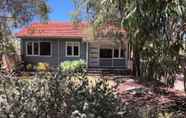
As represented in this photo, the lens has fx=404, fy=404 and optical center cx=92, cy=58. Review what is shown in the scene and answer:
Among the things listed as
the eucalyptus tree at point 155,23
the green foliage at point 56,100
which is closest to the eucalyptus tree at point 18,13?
the eucalyptus tree at point 155,23

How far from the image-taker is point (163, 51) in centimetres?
898

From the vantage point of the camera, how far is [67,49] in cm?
3838

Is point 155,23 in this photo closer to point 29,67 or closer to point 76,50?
point 29,67

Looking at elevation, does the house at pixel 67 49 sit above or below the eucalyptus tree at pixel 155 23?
below

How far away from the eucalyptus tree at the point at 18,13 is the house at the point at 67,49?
884 centimetres

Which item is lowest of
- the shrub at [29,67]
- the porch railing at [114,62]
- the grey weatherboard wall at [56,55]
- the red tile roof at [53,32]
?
the shrub at [29,67]

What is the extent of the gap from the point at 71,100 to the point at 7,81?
116cm

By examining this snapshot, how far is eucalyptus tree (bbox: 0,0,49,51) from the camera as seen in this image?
2761cm

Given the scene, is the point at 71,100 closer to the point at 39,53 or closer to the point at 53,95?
the point at 53,95

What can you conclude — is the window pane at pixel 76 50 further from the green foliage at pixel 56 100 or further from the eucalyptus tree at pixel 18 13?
the green foliage at pixel 56 100

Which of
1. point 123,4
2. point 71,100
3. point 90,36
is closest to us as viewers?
point 71,100

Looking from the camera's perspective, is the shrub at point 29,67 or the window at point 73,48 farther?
the window at point 73,48

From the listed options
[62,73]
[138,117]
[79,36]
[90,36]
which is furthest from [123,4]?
[79,36]

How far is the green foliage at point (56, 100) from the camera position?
5154 millimetres
